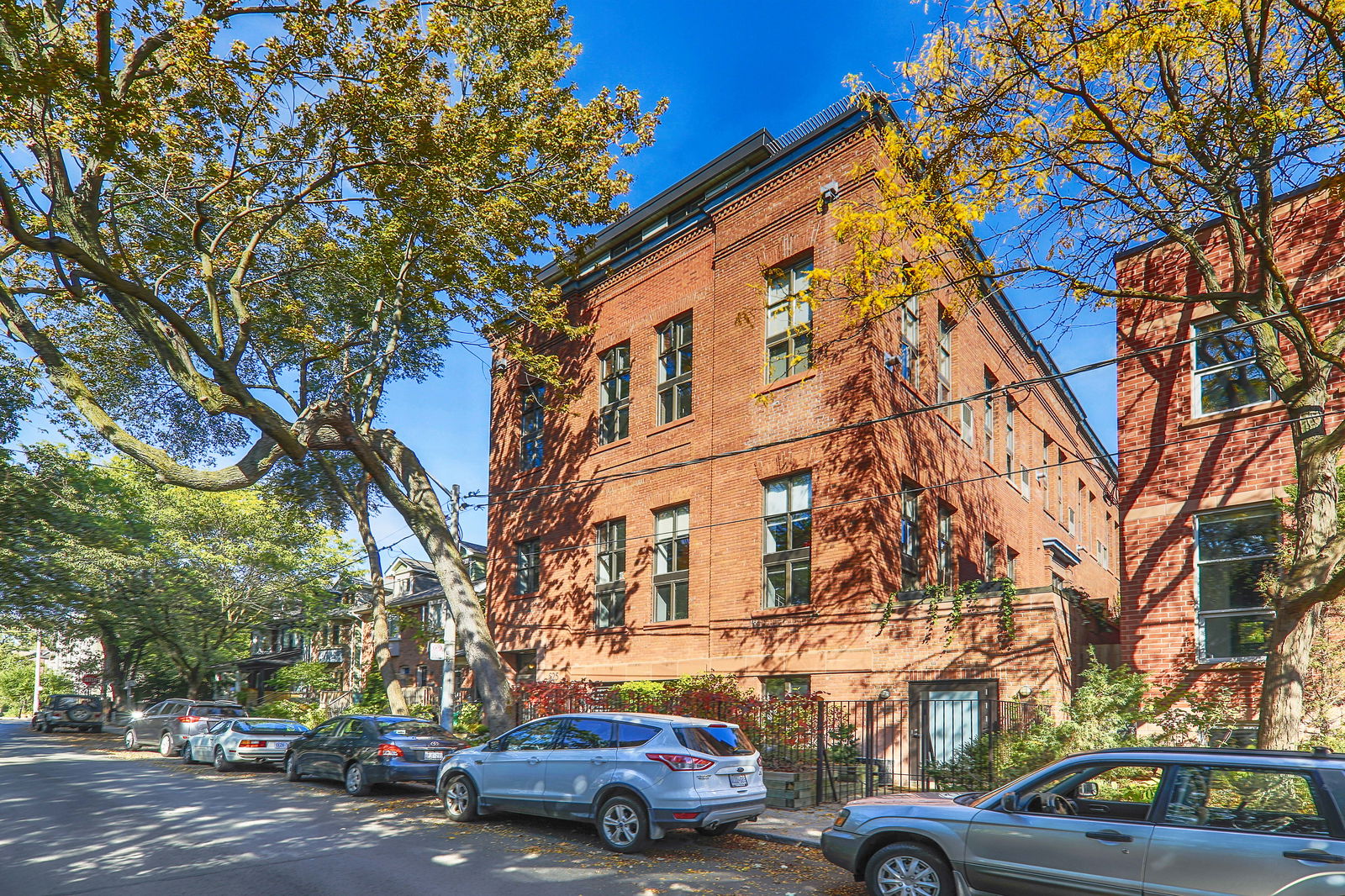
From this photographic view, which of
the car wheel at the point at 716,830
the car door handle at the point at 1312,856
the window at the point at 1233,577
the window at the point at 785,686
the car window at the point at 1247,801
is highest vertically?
the window at the point at 1233,577

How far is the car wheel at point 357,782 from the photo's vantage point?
14.1 meters

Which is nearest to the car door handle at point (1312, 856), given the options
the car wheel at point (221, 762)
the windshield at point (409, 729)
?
the windshield at point (409, 729)

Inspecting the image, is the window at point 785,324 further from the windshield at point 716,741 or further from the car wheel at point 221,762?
the car wheel at point 221,762

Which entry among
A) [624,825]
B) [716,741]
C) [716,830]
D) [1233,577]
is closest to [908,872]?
[716,741]

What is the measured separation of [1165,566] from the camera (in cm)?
1377

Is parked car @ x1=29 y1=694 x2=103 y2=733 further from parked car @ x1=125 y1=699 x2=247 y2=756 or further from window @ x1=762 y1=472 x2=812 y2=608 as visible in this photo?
window @ x1=762 y1=472 x2=812 y2=608

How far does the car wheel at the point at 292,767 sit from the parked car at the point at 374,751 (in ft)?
0.53

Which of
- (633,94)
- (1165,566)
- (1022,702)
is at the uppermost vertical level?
(633,94)

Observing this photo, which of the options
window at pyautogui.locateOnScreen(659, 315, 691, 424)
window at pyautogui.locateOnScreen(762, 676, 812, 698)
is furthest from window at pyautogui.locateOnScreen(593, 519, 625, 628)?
window at pyautogui.locateOnScreen(762, 676, 812, 698)

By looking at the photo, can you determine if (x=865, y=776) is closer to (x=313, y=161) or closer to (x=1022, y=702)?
(x=1022, y=702)

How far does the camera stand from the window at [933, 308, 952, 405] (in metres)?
20.1

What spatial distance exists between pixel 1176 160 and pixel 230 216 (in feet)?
50.0

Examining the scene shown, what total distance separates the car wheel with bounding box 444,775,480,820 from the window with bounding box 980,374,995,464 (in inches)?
625

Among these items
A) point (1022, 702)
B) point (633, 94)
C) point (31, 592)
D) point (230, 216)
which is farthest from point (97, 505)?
point (1022, 702)
